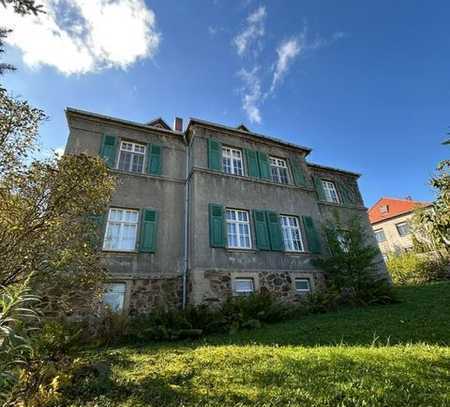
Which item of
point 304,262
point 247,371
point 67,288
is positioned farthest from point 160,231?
point 247,371

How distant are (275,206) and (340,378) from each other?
8704mm

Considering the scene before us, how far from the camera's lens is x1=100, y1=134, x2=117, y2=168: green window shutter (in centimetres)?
1067

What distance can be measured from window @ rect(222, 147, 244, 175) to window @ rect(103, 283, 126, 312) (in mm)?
6462

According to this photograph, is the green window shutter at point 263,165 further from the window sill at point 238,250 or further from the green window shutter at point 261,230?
the window sill at point 238,250

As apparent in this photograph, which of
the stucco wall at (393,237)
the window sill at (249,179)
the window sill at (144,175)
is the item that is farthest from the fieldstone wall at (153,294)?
the stucco wall at (393,237)

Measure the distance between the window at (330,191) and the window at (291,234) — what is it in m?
4.05

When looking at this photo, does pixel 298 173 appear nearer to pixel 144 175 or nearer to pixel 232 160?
pixel 232 160

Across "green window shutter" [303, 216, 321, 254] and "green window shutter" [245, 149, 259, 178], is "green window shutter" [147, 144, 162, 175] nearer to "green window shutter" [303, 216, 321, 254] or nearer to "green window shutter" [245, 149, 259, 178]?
"green window shutter" [245, 149, 259, 178]

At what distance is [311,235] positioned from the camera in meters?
11.8

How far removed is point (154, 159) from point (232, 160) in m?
3.66

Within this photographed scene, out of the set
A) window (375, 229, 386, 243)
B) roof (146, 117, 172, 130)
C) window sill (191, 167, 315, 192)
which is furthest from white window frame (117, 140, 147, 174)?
window (375, 229, 386, 243)

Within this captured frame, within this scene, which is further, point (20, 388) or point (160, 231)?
point (160, 231)

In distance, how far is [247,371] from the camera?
3.91 meters

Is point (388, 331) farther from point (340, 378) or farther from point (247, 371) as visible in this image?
point (247, 371)
